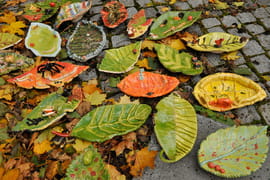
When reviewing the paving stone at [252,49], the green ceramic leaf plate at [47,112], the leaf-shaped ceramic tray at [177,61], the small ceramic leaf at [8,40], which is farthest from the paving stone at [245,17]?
the small ceramic leaf at [8,40]

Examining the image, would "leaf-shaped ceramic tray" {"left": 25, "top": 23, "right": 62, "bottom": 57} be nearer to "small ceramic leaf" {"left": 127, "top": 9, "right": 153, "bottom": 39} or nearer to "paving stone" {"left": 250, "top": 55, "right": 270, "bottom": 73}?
"small ceramic leaf" {"left": 127, "top": 9, "right": 153, "bottom": 39}

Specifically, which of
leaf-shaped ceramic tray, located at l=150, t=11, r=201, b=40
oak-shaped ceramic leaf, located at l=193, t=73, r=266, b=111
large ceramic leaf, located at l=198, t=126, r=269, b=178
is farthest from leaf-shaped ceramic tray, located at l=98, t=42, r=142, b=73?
large ceramic leaf, located at l=198, t=126, r=269, b=178

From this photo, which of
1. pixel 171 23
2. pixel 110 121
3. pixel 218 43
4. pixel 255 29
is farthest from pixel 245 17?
pixel 110 121

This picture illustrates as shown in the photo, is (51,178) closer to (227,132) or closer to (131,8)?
(227,132)

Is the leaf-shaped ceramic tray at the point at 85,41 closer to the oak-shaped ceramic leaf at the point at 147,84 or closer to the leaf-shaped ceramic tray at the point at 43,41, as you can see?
the leaf-shaped ceramic tray at the point at 43,41

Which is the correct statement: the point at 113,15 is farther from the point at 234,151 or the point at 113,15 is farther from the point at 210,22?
the point at 234,151

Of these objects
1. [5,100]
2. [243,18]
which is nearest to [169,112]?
[5,100]

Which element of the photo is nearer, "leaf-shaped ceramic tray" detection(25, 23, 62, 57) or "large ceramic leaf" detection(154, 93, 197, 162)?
"large ceramic leaf" detection(154, 93, 197, 162)
